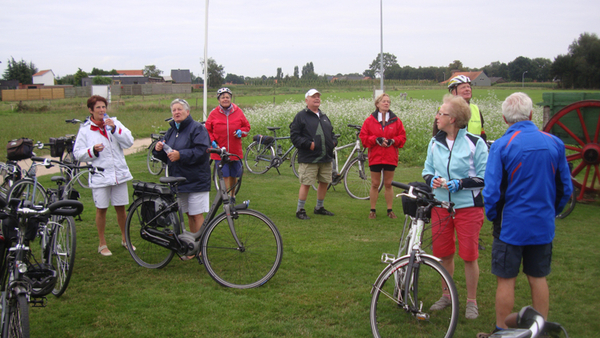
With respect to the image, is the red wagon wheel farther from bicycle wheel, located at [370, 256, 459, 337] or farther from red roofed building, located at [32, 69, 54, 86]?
red roofed building, located at [32, 69, 54, 86]

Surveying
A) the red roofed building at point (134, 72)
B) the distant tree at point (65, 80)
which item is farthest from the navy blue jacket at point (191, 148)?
the red roofed building at point (134, 72)

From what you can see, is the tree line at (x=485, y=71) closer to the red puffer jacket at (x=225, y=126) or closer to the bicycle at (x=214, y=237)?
the red puffer jacket at (x=225, y=126)

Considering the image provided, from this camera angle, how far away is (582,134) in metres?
8.01

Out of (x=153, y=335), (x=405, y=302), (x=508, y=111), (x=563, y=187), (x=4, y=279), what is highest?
(x=508, y=111)

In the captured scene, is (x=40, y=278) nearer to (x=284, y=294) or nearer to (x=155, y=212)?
(x=155, y=212)

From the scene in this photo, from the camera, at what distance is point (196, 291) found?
439 cm

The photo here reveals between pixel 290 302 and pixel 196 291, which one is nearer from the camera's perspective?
pixel 290 302

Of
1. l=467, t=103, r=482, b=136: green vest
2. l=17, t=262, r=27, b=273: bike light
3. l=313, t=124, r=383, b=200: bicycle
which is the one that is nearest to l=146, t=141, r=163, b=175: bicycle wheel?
l=313, t=124, r=383, b=200: bicycle

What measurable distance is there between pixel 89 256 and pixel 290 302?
273 centimetres

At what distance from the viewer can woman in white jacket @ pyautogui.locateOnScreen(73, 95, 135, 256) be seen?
17.2 feet

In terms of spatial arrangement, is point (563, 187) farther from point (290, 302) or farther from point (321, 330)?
point (290, 302)

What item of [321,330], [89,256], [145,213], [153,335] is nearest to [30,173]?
[89,256]

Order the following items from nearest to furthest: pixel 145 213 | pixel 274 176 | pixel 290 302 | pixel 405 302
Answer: pixel 405 302 → pixel 290 302 → pixel 145 213 → pixel 274 176

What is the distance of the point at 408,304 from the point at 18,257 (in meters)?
2.74
